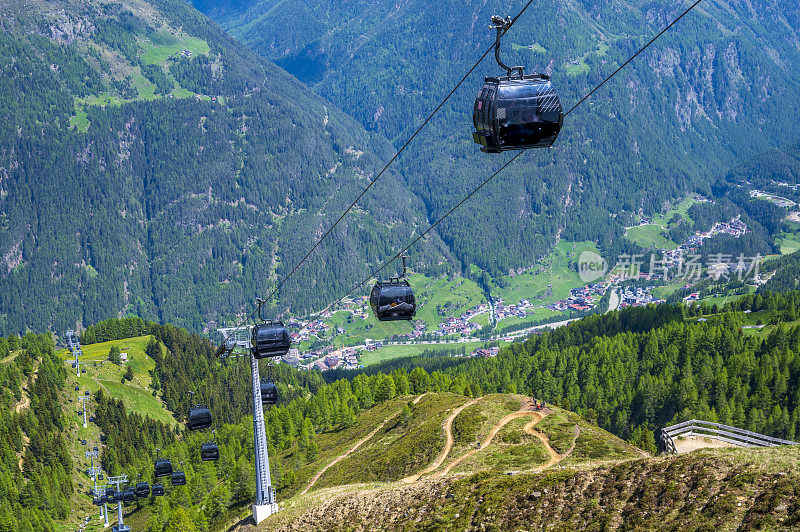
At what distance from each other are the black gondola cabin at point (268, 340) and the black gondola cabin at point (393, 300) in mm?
10765

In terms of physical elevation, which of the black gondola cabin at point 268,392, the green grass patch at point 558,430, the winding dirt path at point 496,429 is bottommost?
the winding dirt path at point 496,429

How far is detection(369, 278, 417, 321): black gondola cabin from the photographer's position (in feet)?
139

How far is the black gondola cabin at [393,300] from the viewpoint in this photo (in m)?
42.3

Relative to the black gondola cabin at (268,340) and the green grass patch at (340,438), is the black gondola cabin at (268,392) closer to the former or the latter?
the green grass patch at (340,438)

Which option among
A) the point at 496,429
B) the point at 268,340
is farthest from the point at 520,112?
the point at 496,429

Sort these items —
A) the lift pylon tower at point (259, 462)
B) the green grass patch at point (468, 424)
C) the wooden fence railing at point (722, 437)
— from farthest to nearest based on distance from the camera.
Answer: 1. the green grass patch at point (468, 424)
2. the lift pylon tower at point (259, 462)
3. the wooden fence railing at point (722, 437)

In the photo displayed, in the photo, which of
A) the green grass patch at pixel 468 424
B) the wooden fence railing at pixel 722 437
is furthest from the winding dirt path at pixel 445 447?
the wooden fence railing at pixel 722 437

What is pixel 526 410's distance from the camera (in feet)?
255

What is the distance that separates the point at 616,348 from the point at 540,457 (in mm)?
119560

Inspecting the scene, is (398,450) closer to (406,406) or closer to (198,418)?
(406,406)

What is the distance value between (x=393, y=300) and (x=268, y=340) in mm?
12731

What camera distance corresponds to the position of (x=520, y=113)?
22.2 m

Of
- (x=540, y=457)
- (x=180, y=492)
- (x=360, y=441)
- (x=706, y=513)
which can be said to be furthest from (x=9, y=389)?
(x=706, y=513)

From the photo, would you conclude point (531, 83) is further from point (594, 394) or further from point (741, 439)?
point (594, 394)
